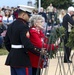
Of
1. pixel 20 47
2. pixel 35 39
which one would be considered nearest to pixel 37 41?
pixel 35 39

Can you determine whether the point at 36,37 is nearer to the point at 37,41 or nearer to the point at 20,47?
the point at 37,41

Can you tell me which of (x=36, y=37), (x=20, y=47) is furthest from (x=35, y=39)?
(x=20, y=47)

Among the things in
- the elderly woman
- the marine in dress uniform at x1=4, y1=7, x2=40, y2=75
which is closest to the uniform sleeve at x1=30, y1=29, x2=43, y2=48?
the elderly woman

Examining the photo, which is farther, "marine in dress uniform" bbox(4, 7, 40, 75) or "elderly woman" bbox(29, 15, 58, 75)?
"elderly woman" bbox(29, 15, 58, 75)

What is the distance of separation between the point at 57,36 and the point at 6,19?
35.0 ft

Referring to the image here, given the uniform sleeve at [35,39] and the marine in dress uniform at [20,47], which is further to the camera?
the uniform sleeve at [35,39]

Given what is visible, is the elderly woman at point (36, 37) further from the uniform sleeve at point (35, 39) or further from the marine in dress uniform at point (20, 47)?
the marine in dress uniform at point (20, 47)

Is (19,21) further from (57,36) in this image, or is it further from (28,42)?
(57,36)

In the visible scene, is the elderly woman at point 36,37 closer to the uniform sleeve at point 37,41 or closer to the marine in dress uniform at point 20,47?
the uniform sleeve at point 37,41

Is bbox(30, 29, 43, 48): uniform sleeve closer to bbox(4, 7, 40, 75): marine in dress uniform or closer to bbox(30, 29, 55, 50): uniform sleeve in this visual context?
bbox(30, 29, 55, 50): uniform sleeve

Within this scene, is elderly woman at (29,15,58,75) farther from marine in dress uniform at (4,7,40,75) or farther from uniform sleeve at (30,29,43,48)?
marine in dress uniform at (4,7,40,75)

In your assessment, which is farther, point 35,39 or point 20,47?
point 35,39

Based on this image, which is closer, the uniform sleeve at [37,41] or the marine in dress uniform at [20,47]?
the marine in dress uniform at [20,47]

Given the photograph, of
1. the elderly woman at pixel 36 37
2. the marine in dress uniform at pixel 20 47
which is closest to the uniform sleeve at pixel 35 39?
the elderly woman at pixel 36 37
